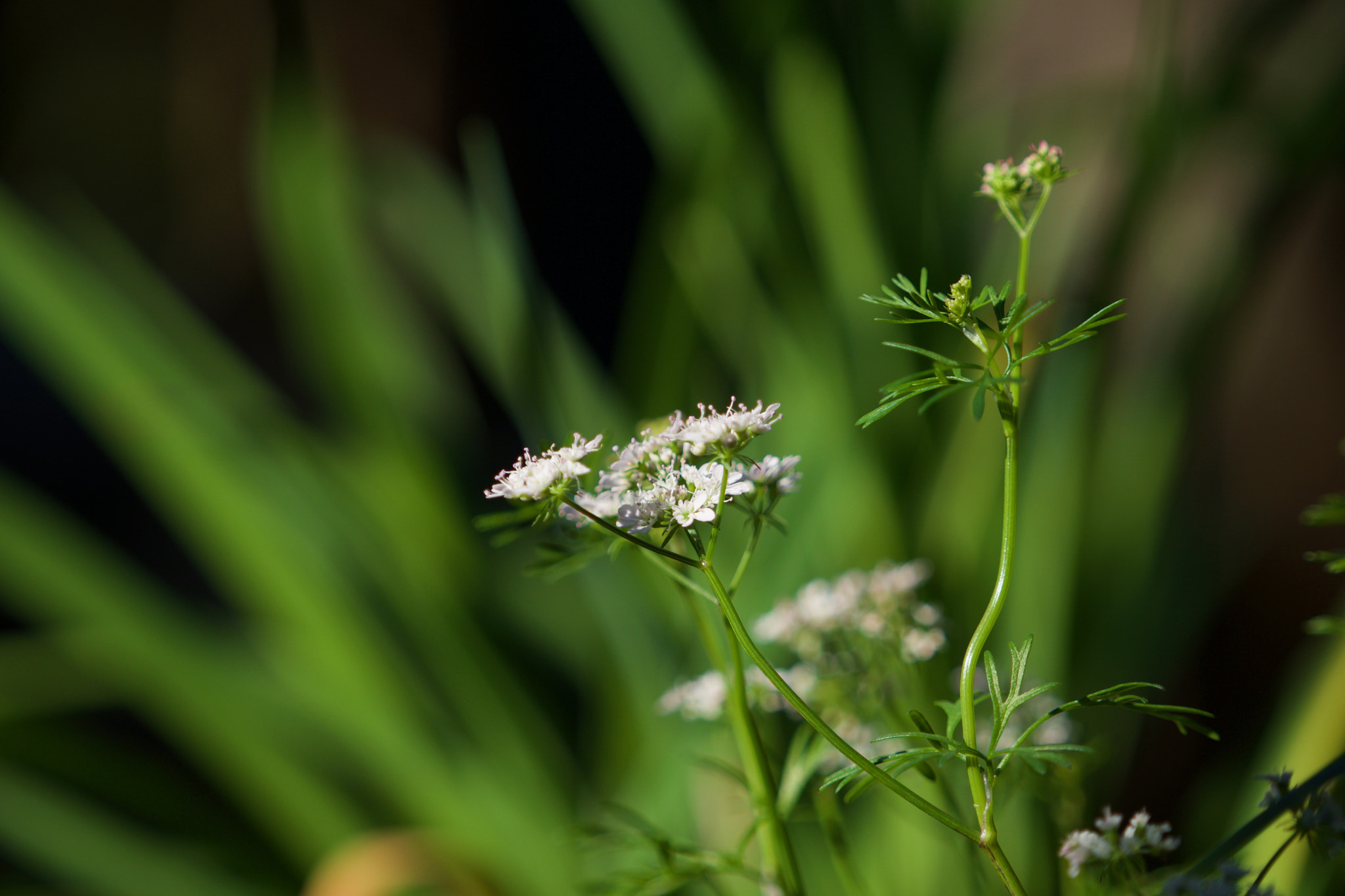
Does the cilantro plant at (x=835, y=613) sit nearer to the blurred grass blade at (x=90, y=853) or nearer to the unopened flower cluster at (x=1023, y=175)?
the unopened flower cluster at (x=1023, y=175)

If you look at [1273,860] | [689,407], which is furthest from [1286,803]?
[689,407]

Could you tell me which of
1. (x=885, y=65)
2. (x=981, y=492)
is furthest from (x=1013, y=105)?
(x=981, y=492)

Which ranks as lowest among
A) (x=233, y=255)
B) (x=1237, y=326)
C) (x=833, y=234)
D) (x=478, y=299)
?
(x=1237, y=326)

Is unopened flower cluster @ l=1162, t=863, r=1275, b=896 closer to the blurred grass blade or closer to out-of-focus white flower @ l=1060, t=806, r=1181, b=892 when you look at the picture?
out-of-focus white flower @ l=1060, t=806, r=1181, b=892

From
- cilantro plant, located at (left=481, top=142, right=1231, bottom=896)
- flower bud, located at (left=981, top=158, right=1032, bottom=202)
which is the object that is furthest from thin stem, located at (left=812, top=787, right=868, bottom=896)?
flower bud, located at (left=981, top=158, right=1032, bottom=202)

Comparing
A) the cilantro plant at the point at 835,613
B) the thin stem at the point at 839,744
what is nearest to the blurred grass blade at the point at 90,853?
the cilantro plant at the point at 835,613

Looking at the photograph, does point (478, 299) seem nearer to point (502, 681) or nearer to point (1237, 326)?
point (502, 681)
